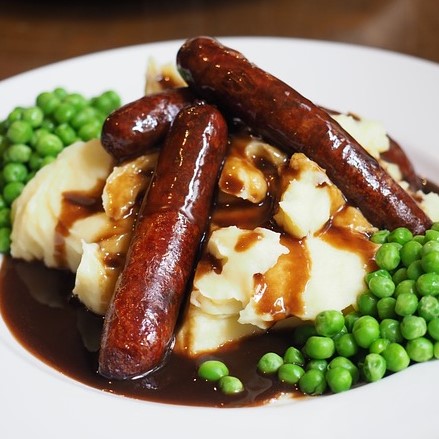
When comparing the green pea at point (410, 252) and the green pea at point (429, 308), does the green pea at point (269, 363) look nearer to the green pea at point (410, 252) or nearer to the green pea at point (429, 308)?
the green pea at point (429, 308)

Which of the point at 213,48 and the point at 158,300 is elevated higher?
the point at 213,48

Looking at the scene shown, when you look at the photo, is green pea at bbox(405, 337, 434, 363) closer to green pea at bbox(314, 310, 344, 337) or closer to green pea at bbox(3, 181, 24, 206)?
green pea at bbox(314, 310, 344, 337)

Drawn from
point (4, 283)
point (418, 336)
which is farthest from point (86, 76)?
point (418, 336)

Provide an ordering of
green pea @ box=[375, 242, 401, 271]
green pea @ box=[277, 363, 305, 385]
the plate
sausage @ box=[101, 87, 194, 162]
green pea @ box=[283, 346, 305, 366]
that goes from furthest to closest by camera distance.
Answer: sausage @ box=[101, 87, 194, 162] < green pea @ box=[375, 242, 401, 271] < green pea @ box=[283, 346, 305, 366] < green pea @ box=[277, 363, 305, 385] < the plate

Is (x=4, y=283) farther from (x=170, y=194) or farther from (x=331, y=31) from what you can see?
(x=331, y=31)

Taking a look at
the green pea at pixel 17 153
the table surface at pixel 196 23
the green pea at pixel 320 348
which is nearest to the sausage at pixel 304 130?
the green pea at pixel 320 348

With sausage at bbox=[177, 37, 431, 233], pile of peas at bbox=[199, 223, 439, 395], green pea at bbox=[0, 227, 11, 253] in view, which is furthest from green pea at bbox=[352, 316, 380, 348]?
green pea at bbox=[0, 227, 11, 253]
